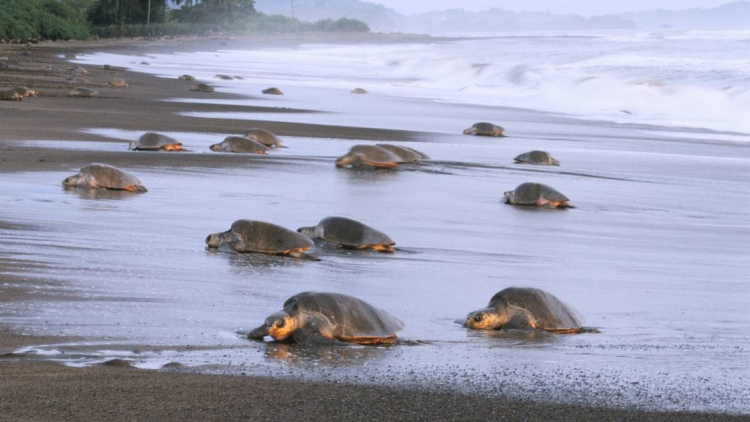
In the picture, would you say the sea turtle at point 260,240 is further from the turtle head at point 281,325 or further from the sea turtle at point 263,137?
the sea turtle at point 263,137

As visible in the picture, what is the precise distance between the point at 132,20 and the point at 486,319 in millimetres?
83109

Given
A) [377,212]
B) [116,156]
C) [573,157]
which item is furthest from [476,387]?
[573,157]

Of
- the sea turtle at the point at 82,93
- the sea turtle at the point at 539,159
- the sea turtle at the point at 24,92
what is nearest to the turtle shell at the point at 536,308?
the sea turtle at the point at 539,159

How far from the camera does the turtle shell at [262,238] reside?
6273 millimetres

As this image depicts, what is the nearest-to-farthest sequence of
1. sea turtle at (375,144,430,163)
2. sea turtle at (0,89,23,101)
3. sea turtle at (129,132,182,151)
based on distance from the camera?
sea turtle at (129,132,182,151) → sea turtle at (375,144,430,163) → sea turtle at (0,89,23,101)

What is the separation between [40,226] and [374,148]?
516 cm

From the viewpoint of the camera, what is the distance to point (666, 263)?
6926 millimetres

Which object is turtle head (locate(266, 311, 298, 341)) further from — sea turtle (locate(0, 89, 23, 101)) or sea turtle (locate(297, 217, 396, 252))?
sea turtle (locate(0, 89, 23, 101))

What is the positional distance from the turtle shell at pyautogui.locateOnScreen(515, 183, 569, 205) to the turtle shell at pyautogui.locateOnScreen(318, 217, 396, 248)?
9.24ft

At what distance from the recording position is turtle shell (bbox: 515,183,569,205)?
363 inches

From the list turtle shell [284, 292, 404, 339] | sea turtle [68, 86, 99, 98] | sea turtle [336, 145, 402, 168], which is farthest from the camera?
sea turtle [68, 86, 99, 98]

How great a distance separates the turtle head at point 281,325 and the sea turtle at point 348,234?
91.0 inches

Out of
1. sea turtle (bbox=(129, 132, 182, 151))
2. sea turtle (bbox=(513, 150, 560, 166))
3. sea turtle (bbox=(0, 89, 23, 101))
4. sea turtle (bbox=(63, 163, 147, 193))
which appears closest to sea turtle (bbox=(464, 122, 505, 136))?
sea turtle (bbox=(513, 150, 560, 166))

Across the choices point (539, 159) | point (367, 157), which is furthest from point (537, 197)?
point (539, 159)
